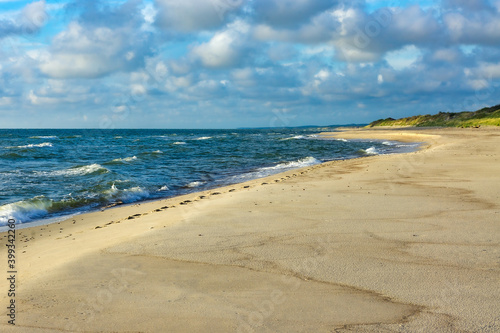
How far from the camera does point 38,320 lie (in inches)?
148

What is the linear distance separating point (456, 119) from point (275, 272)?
9493cm

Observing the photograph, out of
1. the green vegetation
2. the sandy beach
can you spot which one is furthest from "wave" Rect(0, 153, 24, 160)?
the green vegetation

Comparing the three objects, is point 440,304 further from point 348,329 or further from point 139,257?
point 139,257

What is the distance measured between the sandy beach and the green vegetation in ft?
213

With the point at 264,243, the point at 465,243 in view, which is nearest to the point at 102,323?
the point at 264,243

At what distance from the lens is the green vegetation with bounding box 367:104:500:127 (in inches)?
2698

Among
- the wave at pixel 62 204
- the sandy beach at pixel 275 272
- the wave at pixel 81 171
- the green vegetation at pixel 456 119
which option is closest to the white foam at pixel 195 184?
the wave at pixel 62 204

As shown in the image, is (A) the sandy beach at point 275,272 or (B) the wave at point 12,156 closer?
(A) the sandy beach at point 275,272

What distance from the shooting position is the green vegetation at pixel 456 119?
225 feet

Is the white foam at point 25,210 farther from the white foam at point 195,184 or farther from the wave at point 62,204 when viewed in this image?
the white foam at point 195,184

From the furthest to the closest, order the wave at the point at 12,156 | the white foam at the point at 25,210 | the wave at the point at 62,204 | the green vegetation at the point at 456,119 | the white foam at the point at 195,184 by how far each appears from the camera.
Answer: the green vegetation at the point at 456,119 → the wave at the point at 12,156 → the white foam at the point at 195,184 → the wave at the point at 62,204 → the white foam at the point at 25,210

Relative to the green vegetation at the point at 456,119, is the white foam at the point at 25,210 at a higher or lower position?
lower

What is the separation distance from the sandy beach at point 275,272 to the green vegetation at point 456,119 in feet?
213

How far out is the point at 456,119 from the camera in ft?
285
